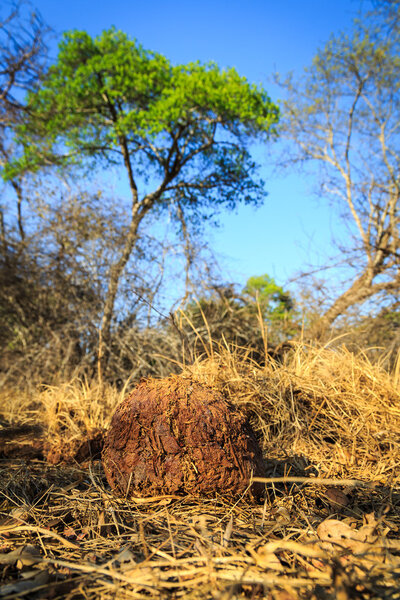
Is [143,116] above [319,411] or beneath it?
above

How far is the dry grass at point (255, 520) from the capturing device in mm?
1098

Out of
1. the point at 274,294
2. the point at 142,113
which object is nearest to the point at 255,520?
the point at 142,113

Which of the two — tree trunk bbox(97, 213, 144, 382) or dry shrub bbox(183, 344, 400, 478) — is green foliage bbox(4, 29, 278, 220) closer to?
tree trunk bbox(97, 213, 144, 382)

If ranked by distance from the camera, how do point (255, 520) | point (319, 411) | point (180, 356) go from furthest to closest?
point (180, 356) < point (319, 411) < point (255, 520)

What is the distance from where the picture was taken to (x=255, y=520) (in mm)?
1552

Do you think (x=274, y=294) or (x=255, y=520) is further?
(x=274, y=294)

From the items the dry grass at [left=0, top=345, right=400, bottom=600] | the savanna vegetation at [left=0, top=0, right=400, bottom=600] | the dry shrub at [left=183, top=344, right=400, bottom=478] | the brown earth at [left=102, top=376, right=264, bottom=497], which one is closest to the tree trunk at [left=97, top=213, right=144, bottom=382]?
the savanna vegetation at [left=0, top=0, right=400, bottom=600]

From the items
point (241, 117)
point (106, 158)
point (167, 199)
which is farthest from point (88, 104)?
point (241, 117)

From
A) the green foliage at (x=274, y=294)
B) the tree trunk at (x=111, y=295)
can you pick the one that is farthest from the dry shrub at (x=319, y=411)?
the green foliage at (x=274, y=294)

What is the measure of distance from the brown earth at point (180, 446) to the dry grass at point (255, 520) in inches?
3.3

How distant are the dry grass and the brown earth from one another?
8 centimetres

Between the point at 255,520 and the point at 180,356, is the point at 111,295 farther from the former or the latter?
the point at 255,520

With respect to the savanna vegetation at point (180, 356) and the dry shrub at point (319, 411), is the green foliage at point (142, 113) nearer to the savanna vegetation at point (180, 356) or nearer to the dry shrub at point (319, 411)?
the savanna vegetation at point (180, 356)

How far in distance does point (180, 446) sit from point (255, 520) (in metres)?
0.46
